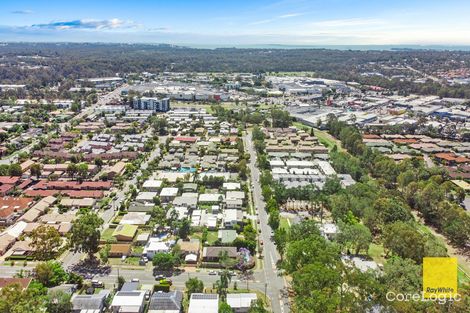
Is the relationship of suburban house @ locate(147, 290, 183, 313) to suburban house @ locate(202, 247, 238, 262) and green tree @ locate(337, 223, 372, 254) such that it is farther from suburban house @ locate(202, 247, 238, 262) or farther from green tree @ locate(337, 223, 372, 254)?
green tree @ locate(337, 223, 372, 254)

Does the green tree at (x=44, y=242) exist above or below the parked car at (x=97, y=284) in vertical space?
above

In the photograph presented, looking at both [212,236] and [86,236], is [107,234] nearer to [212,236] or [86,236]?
[86,236]

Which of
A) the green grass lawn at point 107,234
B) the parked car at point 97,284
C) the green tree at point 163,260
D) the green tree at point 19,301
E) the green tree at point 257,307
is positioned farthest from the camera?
the green grass lawn at point 107,234

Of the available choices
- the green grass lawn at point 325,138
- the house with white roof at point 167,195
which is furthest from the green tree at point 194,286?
the green grass lawn at point 325,138

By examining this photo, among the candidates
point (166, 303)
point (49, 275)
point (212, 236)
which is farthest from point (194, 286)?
point (49, 275)

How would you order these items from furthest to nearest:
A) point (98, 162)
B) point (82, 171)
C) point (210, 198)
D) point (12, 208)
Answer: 1. point (98, 162)
2. point (82, 171)
3. point (210, 198)
4. point (12, 208)

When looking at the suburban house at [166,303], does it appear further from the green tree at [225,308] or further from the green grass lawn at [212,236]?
the green grass lawn at [212,236]

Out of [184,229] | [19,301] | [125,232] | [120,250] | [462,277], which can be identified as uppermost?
[19,301]

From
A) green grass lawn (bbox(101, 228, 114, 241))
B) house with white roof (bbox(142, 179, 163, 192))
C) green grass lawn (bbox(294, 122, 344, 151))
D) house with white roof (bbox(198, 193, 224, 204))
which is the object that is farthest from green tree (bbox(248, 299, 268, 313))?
green grass lawn (bbox(294, 122, 344, 151))
